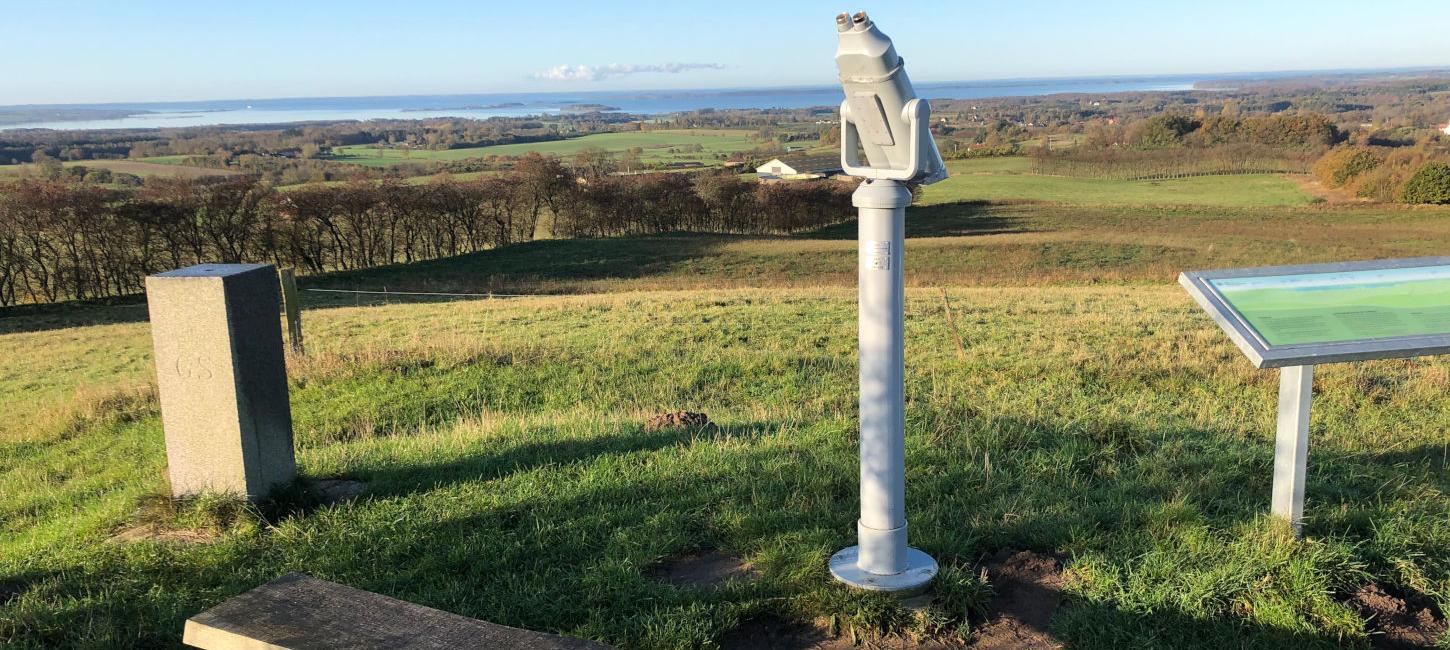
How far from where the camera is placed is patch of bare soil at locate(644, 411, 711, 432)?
6.62 metres

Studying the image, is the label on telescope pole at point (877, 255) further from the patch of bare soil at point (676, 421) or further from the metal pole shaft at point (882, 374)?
the patch of bare soil at point (676, 421)

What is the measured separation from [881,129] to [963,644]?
1887 mm

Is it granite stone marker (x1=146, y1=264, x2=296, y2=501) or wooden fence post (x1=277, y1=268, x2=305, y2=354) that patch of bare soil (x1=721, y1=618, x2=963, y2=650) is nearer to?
granite stone marker (x1=146, y1=264, x2=296, y2=501)

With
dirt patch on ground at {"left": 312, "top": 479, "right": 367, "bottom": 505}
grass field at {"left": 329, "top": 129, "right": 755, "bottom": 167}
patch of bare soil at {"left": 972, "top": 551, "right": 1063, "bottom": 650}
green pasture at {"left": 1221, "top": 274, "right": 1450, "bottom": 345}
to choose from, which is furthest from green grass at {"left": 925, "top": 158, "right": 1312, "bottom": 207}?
patch of bare soil at {"left": 972, "top": 551, "right": 1063, "bottom": 650}

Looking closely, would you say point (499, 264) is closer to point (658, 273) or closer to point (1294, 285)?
point (658, 273)

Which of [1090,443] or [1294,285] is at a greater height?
Answer: [1294,285]

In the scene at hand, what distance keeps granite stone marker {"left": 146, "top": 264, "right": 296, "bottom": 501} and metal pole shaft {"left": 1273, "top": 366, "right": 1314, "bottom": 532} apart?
5061 mm

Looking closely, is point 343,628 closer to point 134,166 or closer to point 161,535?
point 161,535

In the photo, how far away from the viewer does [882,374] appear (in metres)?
3.33

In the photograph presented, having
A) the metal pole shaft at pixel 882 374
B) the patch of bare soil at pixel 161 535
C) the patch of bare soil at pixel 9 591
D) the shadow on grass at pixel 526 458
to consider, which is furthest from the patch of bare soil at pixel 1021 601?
the patch of bare soil at pixel 9 591

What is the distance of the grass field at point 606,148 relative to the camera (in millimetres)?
111750

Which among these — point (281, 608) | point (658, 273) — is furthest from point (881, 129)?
point (658, 273)

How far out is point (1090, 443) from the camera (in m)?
5.83

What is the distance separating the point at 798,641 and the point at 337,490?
315cm
